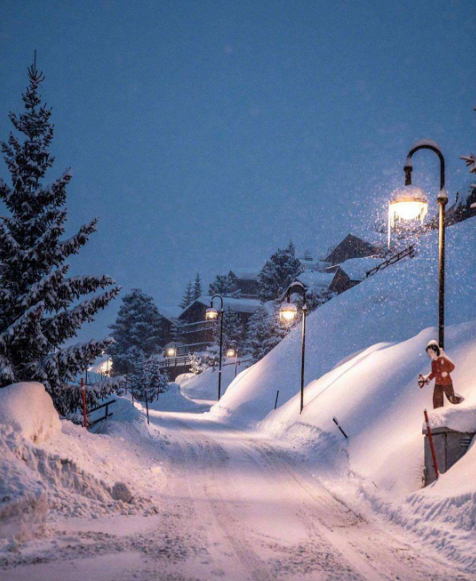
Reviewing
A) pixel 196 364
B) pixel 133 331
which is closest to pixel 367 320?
pixel 196 364

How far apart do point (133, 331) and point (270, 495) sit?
61.9 metres

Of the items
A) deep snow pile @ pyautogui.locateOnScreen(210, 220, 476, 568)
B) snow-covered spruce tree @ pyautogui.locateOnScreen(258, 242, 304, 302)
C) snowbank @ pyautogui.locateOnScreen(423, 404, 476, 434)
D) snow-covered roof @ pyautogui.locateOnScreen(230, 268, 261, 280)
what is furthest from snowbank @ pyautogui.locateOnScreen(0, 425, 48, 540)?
snow-covered roof @ pyautogui.locateOnScreen(230, 268, 261, 280)

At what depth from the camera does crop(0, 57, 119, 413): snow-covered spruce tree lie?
12.9 m

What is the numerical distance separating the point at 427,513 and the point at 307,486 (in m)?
3.82

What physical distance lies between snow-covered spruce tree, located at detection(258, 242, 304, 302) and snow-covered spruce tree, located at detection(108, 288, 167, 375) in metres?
14.4

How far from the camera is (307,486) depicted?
11609 mm

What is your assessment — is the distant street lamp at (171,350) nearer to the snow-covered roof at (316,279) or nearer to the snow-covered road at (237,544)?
the snow-covered roof at (316,279)

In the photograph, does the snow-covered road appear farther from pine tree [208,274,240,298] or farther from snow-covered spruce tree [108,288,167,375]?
pine tree [208,274,240,298]

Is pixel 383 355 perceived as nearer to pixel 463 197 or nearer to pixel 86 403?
pixel 86 403

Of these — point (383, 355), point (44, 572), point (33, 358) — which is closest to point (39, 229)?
point (33, 358)

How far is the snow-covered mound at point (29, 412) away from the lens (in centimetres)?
861

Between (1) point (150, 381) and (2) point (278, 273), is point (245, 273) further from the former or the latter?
(1) point (150, 381)

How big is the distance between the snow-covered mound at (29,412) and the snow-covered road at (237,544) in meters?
1.89

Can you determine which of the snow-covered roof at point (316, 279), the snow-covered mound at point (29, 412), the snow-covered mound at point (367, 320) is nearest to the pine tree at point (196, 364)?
the snow-covered roof at point (316, 279)
